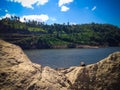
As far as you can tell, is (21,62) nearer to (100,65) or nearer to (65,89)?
(65,89)

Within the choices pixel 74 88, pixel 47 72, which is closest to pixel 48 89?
pixel 47 72

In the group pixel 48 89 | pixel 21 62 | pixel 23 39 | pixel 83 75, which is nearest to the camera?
pixel 48 89

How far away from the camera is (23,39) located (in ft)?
629

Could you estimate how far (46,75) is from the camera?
7.87 meters

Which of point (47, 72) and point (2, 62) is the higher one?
point (2, 62)

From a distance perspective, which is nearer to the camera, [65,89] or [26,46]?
[65,89]

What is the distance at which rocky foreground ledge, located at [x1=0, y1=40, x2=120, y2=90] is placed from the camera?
709 cm

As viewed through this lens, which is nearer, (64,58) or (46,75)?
(46,75)

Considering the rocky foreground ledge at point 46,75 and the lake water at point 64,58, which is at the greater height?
the rocky foreground ledge at point 46,75

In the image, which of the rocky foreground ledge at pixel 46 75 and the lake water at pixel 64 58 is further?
the lake water at pixel 64 58

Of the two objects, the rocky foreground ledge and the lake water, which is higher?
the rocky foreground ledge

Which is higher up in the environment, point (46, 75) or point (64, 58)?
point (46, 75)

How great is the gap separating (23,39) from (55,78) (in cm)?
18731

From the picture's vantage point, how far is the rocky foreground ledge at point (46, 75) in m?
7.09
